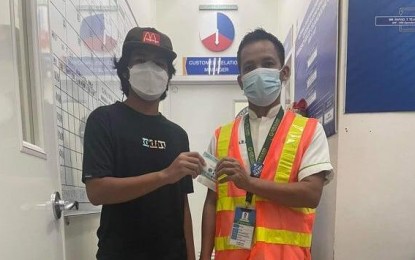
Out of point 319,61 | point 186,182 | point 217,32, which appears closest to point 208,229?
point 186,182

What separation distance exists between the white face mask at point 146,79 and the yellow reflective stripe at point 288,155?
47 cm

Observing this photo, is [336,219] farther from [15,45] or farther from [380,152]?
[15,45]

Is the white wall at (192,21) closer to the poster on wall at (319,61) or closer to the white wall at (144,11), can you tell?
the white wall at (144,11)

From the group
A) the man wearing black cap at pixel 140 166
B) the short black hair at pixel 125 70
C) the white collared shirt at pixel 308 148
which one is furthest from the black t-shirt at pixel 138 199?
the white collared shirt at pixel 308 148

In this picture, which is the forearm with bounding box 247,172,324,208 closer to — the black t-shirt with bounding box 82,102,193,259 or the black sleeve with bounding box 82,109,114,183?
the black t-shirt with bounding box 82,102,193,259

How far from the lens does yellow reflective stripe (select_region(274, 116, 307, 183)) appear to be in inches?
42.8

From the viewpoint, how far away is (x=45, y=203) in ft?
3.27

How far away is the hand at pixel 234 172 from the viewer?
1.02 metres

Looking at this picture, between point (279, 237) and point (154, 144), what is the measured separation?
0.50 meters

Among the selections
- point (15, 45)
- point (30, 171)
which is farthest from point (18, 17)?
point (30, 171)

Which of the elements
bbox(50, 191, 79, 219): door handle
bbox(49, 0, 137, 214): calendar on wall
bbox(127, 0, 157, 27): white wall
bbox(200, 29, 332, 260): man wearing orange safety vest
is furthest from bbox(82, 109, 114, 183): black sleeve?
bbox(127, 0, 157, 27): white wall

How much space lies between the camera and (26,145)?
900mm

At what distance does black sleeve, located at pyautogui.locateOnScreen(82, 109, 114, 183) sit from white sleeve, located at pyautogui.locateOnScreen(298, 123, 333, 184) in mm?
→ 585

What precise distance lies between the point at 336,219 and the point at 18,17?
134 cm
